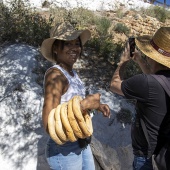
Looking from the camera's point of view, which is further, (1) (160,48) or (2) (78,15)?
(2) (78,15)

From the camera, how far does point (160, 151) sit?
1.78 meters

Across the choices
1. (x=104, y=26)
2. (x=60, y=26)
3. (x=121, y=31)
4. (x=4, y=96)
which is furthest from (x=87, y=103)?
(x=121, y=31)

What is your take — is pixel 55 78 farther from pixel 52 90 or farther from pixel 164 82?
pixel 164 82

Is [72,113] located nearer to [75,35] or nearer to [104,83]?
[75,35]

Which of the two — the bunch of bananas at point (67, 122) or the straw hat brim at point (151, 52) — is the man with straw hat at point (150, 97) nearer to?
the straw hat brim at point (151, 52)

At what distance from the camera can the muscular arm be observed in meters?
1.55

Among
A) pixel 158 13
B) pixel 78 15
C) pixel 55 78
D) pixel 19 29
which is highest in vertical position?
pixel 55 78

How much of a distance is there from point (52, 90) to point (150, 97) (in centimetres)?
61

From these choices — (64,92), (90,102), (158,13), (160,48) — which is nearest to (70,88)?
(64,92)

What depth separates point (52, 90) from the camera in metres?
1.63

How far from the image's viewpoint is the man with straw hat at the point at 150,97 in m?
1.67

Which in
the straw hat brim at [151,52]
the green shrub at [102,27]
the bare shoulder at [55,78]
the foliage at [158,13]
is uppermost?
the straw hat brim at [151,52]

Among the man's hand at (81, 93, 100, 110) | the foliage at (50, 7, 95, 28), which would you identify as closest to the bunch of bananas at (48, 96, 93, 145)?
the man's hand at (81, 93, 100, 110)

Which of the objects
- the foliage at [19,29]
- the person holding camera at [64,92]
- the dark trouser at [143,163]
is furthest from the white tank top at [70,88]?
the foliage at [19,29]
